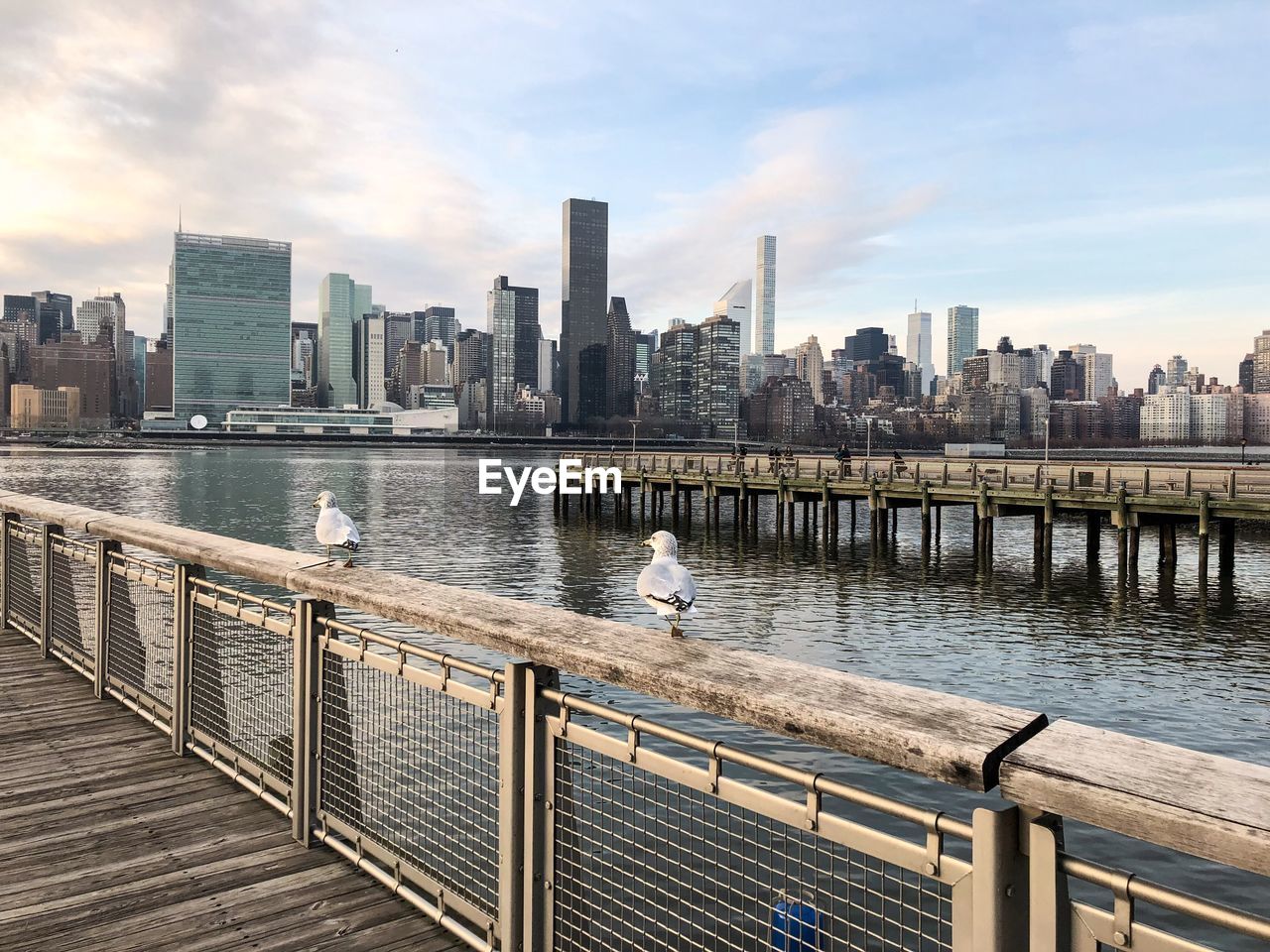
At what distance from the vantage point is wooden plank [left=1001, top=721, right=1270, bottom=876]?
6.14 feet

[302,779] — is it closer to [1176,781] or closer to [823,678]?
[823,678]

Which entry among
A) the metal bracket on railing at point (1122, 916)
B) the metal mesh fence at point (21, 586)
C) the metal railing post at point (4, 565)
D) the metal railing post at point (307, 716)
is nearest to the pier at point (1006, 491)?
the metal mesh fence at point (21, 586)

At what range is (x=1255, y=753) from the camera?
1425cm

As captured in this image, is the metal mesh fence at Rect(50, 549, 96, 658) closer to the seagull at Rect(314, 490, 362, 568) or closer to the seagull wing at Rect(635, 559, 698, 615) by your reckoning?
the seagull at Rect(314, 490, 362, 568)

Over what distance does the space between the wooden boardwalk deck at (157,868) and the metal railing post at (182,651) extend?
193mm

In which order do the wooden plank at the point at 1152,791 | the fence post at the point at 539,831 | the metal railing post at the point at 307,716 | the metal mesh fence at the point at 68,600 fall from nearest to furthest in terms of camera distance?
the wooden plank at the point at 1152,791, the fence post at the point at 539,831, the metal railing post at the point at 307,716, the metal mesh fence at the point at 68,600

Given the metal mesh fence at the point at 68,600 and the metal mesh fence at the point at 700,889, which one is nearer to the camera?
the metal mesh fence at the point at 700,889

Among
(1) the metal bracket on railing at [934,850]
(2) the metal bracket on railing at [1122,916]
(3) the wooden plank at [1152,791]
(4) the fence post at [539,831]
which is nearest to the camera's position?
(3) the wooden plank at [1152,791]

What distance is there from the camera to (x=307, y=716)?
523cm

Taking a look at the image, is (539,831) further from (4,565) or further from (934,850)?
(4,565)

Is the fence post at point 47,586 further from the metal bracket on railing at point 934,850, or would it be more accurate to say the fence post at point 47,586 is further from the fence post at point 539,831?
the metal bracket on railing at point 934,850

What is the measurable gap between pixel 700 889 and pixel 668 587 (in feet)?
15.8

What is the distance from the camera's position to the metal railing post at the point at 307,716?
5168 mm

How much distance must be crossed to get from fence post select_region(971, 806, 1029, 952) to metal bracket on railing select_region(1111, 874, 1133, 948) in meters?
0.22
